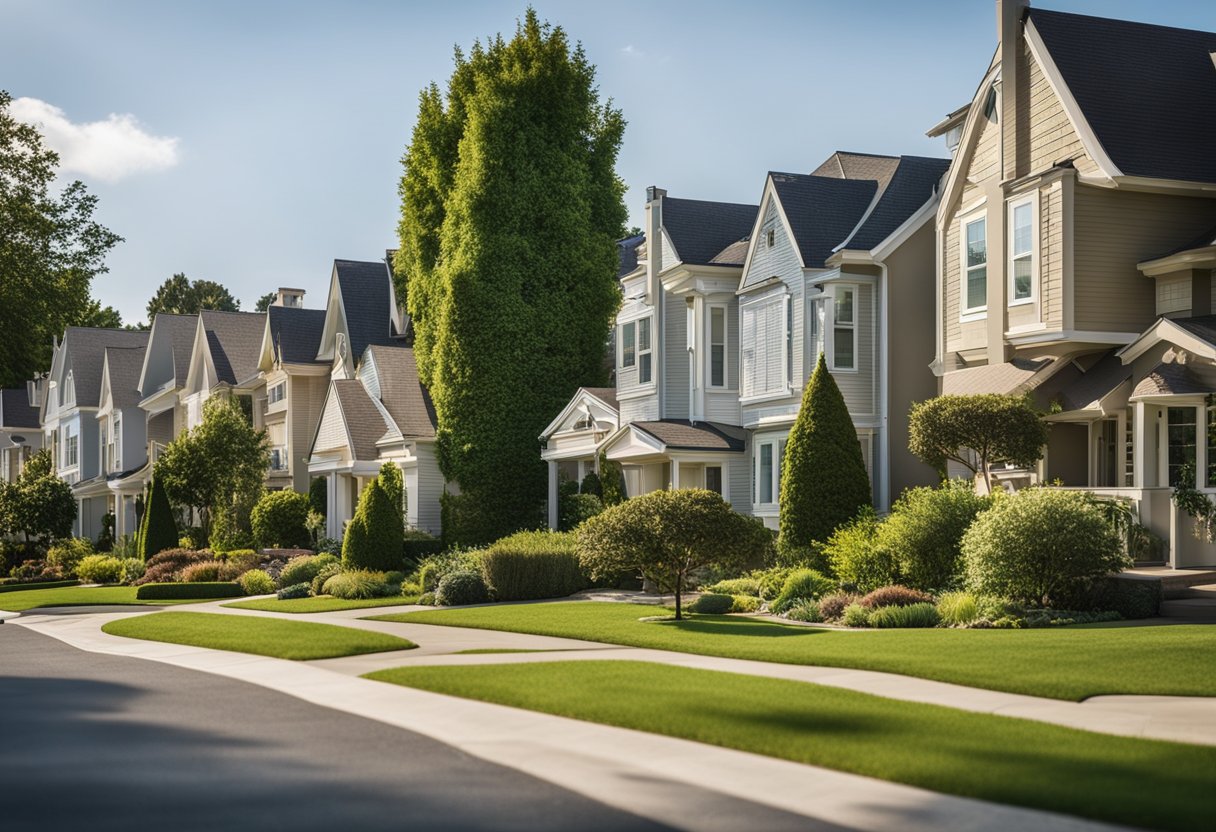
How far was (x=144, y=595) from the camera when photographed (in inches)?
1344

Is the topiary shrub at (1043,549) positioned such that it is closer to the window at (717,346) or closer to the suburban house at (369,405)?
the window at (717,346)

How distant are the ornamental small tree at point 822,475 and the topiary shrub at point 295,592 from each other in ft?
41.5

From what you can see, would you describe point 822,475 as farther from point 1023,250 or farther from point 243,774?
point 243,774

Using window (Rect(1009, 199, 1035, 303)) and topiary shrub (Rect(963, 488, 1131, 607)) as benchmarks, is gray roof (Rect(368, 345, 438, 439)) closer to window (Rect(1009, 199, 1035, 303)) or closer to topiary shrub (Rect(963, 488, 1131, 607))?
window (Rect(1009, 199, 1035, 303))

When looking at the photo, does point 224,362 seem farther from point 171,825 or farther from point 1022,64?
point 171,825

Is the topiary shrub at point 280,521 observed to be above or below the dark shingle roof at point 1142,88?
below

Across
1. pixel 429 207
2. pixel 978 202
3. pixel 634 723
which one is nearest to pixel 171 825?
pixel 634 723

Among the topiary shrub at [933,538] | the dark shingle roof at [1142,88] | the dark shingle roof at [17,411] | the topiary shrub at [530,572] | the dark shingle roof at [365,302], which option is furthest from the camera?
the dark shingle roof at [17,411]

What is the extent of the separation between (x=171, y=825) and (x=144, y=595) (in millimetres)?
27812

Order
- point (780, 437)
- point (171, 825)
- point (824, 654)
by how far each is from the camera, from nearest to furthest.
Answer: point (171, 825), point (824, 654), point (780, 437)

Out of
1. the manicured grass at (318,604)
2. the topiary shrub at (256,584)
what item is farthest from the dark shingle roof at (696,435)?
the topiary shrub at (256,584)

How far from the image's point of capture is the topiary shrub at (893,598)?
2091 cm

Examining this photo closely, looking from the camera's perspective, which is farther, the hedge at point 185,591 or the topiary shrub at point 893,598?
the hedge at point 185,591

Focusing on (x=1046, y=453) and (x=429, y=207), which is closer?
(x=1046, y=453)
